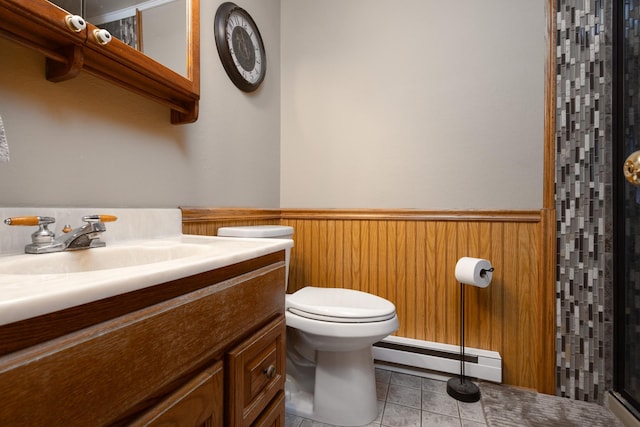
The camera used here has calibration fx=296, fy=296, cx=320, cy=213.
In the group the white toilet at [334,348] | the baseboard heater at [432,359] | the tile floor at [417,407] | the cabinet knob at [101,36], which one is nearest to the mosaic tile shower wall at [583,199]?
the baseboard heater at [432,359]

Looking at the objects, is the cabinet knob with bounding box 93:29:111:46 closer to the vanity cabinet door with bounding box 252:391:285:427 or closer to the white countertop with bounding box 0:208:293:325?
the white countertop with bounding box 0:208:293:325

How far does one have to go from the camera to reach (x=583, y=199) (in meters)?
1.29

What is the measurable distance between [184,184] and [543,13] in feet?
5.76

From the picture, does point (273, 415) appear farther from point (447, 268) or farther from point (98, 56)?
point (447, 268)

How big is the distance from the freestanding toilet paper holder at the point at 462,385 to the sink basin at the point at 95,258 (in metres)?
1.17

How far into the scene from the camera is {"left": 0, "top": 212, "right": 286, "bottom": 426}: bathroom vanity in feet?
0.99

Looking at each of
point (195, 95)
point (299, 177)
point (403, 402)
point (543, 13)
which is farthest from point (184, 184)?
point (543, 13)

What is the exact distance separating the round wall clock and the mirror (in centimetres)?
28

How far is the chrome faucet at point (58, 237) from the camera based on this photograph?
63 cm

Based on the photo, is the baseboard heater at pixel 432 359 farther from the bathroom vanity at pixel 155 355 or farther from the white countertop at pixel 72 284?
the white countertop at pixel 72 284

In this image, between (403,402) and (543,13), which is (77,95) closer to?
(403,402)

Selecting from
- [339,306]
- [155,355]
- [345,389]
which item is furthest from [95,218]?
[345,389]

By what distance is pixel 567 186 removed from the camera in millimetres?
1312

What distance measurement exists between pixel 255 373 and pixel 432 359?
3.62ft
